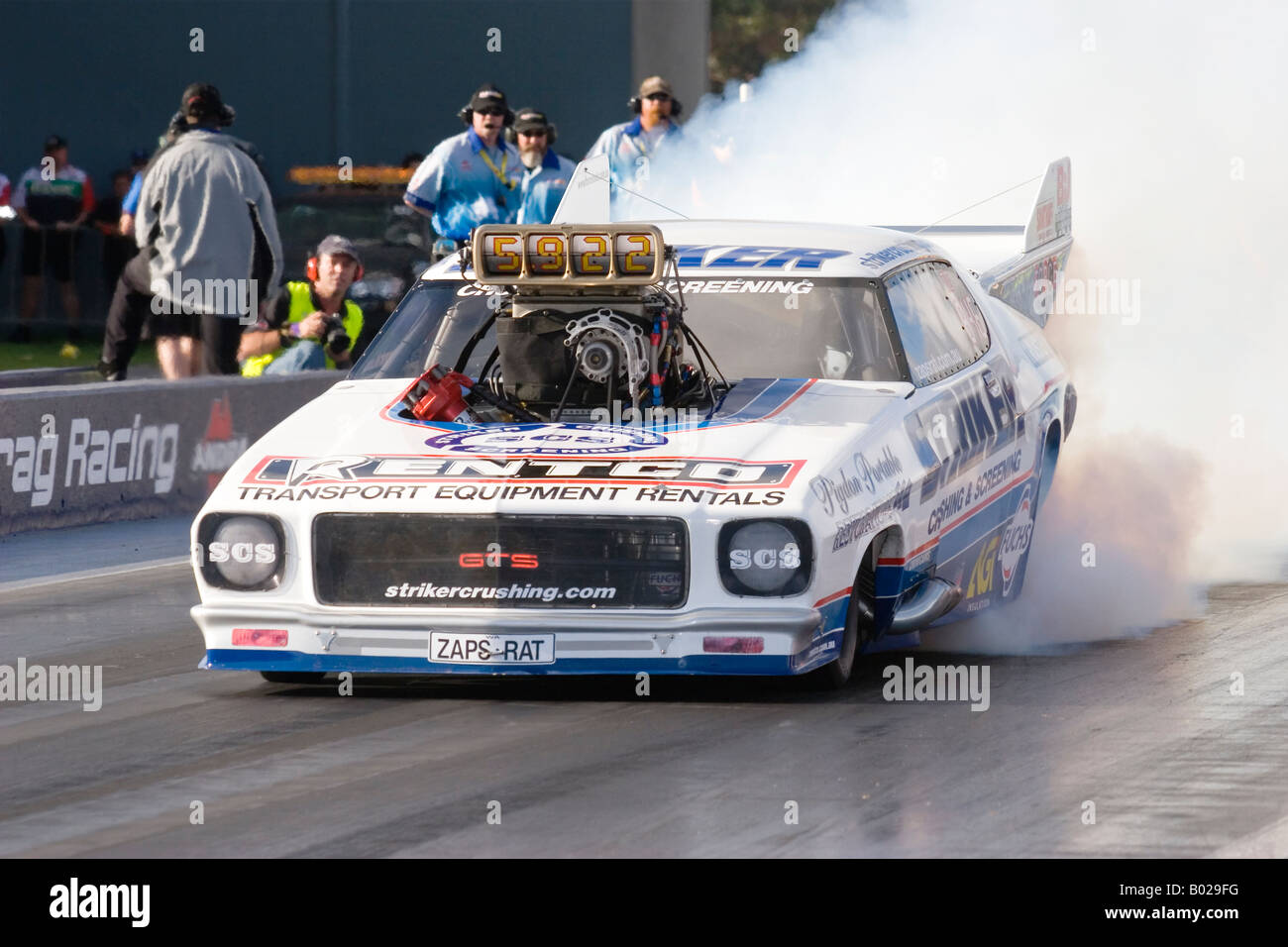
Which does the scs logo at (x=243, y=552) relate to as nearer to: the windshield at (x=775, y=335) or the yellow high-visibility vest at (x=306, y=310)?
the windshield at (x=775, y=335)

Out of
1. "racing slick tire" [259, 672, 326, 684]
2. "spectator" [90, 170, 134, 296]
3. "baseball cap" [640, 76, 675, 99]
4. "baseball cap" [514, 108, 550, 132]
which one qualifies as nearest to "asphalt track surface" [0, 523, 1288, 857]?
"racing slick tire" [259, 672, 326, 684]

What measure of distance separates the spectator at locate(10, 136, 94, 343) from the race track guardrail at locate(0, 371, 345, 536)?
11473 mm

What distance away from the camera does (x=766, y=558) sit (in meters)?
7.17

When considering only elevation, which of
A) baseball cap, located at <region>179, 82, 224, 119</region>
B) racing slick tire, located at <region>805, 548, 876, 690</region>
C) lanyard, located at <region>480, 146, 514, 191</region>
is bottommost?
racing slick tire, located at <region>805, 548, 876, 690</region>

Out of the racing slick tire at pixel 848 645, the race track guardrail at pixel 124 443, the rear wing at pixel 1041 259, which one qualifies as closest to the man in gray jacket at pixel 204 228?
the race track guardrail at pixel 124 443

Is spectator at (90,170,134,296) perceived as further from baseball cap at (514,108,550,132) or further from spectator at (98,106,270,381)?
spectator at (98,106,270,381)

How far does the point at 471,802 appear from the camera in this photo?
20.4 feet

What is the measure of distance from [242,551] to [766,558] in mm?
1602

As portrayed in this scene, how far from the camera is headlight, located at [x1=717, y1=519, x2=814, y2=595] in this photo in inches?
281

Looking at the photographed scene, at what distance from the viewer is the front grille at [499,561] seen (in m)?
7.20

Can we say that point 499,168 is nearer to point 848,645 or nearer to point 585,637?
point 848,645

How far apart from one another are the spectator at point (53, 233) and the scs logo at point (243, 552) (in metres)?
17.7
